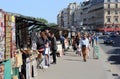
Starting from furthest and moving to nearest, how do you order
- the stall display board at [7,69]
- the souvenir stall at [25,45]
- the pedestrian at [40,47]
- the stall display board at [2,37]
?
the pedestrian at [40,47] → the souvenir stall at [25,45] → the stall display board at [7,69] → the stall display board at [2,37]

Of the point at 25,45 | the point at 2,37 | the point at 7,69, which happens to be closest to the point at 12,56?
the point at 7,69

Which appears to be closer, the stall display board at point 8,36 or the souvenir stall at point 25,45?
the stall display board at point 8,36

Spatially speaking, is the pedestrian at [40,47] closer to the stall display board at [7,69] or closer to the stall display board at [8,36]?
the stall display board at [7,69]

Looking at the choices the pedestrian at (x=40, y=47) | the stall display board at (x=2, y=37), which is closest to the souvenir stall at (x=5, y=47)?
the stall display board at (x=2, y=37)

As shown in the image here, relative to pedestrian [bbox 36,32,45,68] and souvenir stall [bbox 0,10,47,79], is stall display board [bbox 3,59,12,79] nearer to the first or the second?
souvenir stall [bbox 0,10,47,79]

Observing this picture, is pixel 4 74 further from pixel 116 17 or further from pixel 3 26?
pixel 116 17

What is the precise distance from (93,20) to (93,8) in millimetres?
5133

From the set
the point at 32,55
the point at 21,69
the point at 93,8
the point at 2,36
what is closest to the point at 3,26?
the point at 2,36

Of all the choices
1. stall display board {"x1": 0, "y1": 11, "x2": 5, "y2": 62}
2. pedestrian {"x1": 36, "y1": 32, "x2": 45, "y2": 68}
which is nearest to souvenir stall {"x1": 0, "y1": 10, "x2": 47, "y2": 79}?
stall display board {"x1": 0, "y1": 11, "x2": 5, "y2": 62}

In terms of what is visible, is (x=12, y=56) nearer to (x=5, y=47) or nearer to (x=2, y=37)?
(x=5, y=47)

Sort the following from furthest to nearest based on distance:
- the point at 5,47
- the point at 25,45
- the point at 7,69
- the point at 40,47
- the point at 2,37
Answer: the point at 40,47
the point at 25,45
the point at 7,69
the point at 5,47
the point at 2,37

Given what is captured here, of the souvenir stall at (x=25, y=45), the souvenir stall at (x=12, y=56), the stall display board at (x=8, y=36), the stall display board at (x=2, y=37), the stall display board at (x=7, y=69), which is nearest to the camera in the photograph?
the stall display board at (x=2, y=37)

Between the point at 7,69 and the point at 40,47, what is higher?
the point at 40,47

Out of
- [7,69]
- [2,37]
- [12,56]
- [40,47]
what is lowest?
[7,69]
